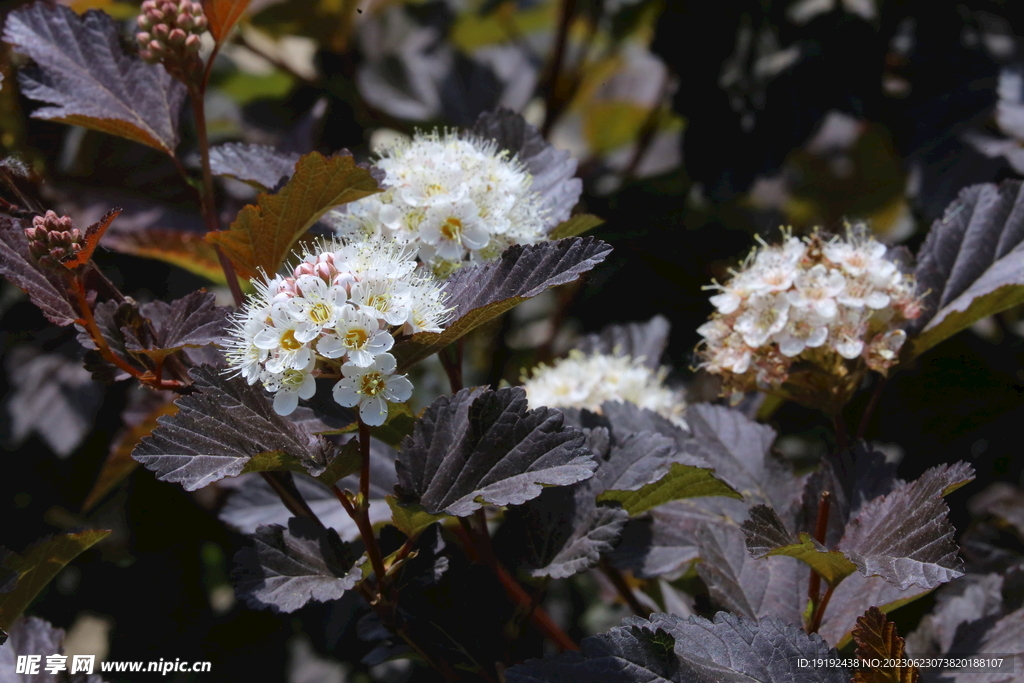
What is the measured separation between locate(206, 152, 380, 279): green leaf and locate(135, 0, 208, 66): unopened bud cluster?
0.28 meters

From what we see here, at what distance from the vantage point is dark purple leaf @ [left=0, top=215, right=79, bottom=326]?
0.96 m

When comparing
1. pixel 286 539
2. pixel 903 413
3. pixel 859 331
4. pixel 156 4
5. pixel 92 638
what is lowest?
pixel 92 638

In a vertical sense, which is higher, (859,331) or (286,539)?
(859,331)

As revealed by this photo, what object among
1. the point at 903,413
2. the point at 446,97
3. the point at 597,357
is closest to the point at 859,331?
the point at 597,357

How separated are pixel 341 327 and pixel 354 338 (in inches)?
0.7

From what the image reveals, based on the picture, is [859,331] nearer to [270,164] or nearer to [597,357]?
[597,357]

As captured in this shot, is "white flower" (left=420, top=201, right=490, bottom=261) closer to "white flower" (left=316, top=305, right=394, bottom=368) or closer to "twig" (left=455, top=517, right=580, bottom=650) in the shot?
"white flower" (left=316, top=305, right=394, bottom=368)

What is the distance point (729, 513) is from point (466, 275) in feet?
1.87

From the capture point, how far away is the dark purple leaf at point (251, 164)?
1155 mm

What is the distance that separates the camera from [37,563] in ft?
3.35

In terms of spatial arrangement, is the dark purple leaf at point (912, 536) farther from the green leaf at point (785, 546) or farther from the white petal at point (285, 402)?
the white petal at point (285, 402)

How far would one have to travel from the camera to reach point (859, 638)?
35.3 inches

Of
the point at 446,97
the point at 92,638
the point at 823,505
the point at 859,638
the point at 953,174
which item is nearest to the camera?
the point at 859,638

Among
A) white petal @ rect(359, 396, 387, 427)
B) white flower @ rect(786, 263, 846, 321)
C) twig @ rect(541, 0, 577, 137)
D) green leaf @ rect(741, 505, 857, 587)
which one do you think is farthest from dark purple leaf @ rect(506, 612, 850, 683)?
twig @ rect(541, 0, 577, 137)
